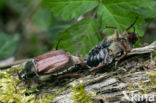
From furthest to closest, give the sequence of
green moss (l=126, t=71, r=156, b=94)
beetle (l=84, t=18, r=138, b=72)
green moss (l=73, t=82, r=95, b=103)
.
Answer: beetle (l=84, t=18, r=138, b=72) → green moss (l=73, t=82, r=95, b=103) → green moss (l=126, t=71, r=156, b=94)

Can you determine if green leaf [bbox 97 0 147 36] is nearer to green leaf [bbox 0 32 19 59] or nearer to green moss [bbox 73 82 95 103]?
green moss [bbox 73 82 95 103]

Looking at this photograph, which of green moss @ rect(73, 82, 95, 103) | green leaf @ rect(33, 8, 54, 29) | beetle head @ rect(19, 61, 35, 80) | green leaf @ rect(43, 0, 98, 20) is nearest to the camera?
green moss @ rect(73, 82, 95, 103)

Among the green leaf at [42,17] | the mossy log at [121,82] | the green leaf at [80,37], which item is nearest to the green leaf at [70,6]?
the green leaf at [80,37]

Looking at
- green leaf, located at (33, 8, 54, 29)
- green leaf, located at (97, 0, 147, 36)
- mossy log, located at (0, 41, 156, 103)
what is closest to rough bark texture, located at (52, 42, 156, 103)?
mossy log, located at (0, 41, 156, 103)

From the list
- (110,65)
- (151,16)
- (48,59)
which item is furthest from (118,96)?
(151,16)

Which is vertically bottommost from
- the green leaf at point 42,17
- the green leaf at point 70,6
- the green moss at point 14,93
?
the green moss at point 14,93

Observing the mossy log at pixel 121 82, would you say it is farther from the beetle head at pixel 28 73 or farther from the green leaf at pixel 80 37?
the green leaf at pixel 80 37

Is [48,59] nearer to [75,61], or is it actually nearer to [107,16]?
[75,61]
